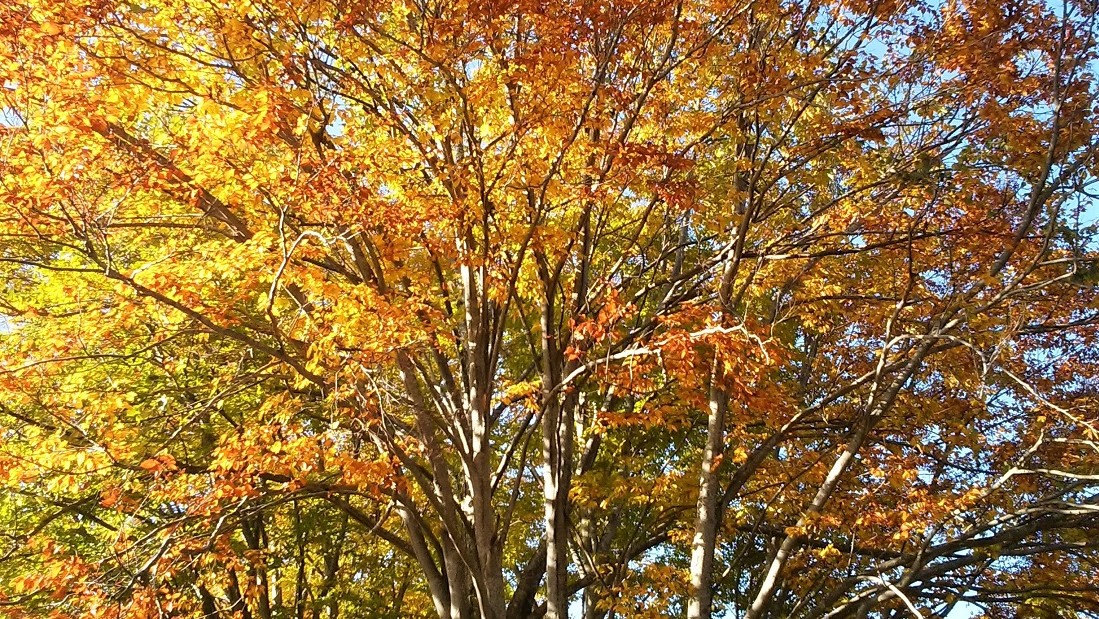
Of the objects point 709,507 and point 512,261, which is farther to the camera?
point 512,261

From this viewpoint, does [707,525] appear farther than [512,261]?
No

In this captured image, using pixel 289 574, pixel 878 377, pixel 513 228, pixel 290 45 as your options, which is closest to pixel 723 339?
pixel 878 377

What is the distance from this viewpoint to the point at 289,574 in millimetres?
11812

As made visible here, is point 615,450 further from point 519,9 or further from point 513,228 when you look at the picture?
point 519,9

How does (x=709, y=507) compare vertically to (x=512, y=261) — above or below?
below

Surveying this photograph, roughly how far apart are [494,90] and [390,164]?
1.19 metres

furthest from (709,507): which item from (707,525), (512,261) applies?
(512,261)

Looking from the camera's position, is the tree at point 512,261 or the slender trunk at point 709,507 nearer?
the tree at point 512,261

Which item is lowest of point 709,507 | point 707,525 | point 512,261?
point 707,525

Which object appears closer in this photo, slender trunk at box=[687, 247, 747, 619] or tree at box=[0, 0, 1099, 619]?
tree at box=[0, 0, 1099, 619]

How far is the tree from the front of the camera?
227 inches

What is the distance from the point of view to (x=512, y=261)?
23.5 feet

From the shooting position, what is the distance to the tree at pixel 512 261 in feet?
18.9

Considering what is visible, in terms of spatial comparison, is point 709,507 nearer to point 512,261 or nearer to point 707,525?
point 707,525
